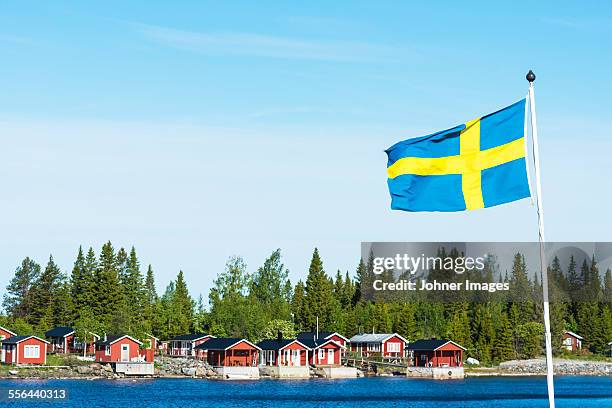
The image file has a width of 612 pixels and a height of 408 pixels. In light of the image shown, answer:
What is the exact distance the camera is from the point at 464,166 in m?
20.2

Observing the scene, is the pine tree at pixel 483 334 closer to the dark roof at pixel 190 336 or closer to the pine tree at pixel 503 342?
the pine tree at pixel 503 342

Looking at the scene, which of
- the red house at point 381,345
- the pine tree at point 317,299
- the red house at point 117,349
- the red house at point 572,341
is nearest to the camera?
the red house at point 117,349

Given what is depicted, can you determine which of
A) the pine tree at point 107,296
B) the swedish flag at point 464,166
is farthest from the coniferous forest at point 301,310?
the swedish flag at point 464,166

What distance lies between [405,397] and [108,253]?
201ft

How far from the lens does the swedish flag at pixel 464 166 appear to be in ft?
63.7

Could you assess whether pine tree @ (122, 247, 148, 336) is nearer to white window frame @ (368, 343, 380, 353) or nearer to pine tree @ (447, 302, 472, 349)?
white window frame @ (368, 343, 380, 353)

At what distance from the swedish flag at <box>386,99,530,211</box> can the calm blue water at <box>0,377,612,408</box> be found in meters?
65.7

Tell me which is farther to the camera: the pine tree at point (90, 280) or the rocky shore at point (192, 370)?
the pine tree at point (90, 280)

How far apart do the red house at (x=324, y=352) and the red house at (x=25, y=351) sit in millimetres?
32767

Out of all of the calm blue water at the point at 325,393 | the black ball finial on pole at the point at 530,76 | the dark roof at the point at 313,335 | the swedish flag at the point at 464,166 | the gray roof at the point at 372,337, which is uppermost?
the black ball finial on pole at the point at 530,76

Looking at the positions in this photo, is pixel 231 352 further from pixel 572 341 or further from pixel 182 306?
pixel 572 341

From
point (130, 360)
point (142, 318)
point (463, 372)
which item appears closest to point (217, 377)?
point (130, 360)

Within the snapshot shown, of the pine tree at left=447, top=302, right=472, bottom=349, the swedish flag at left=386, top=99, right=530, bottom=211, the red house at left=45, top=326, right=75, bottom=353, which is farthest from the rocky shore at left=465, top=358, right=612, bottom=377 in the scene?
the swedish flag at left=386, top=99, right=530, bottom=211

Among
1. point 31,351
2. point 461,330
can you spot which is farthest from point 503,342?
point 31,351
